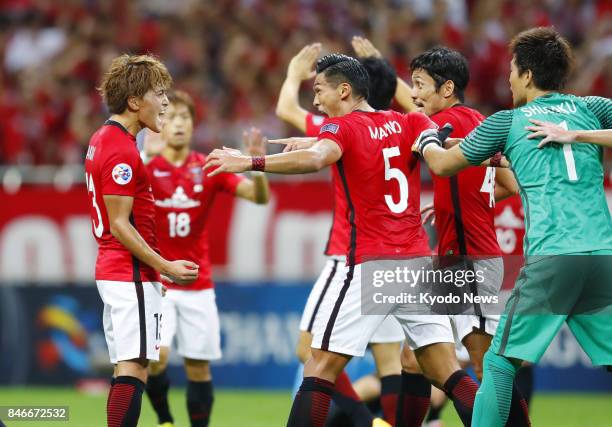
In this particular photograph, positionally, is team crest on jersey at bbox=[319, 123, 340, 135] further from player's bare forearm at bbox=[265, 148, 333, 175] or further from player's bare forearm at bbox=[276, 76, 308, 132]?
player's bare forearm at bbox=[276, 76, 308, 132]

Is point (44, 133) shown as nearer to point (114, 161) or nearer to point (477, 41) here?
point (477, 41)

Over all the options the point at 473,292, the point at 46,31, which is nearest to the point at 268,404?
the point at 473,292

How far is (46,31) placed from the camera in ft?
50.9

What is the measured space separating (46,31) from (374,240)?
10563 mm

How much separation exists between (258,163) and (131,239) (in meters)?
0.90

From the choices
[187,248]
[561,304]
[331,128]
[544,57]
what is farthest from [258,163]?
[187,248]

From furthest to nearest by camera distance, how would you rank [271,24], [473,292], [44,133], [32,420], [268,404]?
[271,24] → [44,133] → [268,404] → [32,420] → [473,292]

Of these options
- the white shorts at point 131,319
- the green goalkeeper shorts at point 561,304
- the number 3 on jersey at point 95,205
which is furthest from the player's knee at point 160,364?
the green goalkeeper shorts at point 561,304

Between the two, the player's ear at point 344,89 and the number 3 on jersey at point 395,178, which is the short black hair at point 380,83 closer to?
the player's ear at point 344,89

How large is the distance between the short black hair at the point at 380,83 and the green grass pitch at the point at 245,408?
122 inches

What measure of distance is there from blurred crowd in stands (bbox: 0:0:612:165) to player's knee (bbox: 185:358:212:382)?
5.61 m

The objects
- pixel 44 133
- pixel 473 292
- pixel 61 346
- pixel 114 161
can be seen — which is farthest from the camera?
pixel 44 133

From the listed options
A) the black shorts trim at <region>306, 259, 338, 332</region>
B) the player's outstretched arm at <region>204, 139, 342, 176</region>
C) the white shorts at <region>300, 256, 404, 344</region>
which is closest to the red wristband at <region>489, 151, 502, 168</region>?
the player's outstretched arm at <region>204, 139, 342, 176</region>

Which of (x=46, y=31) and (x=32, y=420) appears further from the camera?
(x=46, y=31)
